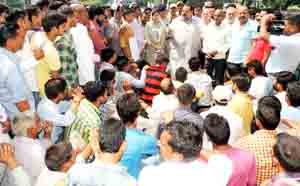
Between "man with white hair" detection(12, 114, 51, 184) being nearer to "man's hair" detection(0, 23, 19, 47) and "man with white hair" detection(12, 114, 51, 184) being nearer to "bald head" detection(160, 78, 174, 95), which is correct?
"man's hair" detection(0, 23, 19, 47)

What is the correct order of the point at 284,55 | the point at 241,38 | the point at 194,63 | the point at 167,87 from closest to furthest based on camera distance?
the point at 167,87 < the point at 194,63 < the point at 284,55 < the point at 241,38

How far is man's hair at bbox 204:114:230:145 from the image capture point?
2.91 metres

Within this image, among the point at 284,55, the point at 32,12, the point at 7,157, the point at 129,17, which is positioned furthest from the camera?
the point at 129,17

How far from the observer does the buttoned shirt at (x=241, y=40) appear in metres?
7.45

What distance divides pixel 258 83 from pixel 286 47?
1260 millimetres

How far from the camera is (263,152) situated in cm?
319

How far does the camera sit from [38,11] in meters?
5.75

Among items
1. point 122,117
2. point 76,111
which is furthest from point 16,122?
point 122,117

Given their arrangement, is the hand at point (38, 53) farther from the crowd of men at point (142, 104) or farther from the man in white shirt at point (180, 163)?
the man in white shirt at point (180, 163)

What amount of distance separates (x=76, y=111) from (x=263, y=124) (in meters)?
1.61

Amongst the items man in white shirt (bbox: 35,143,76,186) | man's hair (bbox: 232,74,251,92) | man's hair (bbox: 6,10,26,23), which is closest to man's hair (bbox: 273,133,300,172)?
man in white shirt (bbox: 35,143,76,186)

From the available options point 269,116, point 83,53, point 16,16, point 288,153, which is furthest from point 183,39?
point 288,153

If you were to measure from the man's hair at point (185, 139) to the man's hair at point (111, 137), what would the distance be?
9.8 inches

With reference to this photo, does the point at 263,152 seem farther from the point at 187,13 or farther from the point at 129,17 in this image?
the point at 187,13
